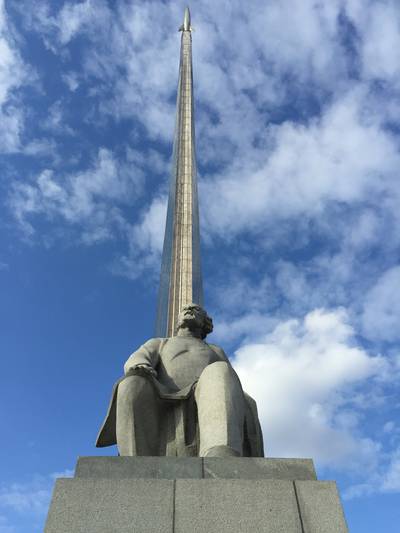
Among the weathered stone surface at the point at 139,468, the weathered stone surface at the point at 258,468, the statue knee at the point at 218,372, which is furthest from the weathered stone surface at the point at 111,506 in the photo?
the statue knee at the point at 218,372

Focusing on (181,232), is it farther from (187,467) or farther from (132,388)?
(187,467)

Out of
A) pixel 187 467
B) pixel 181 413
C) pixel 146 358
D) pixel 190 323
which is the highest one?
pixel 190 323

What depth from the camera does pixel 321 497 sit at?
3438 millimetres

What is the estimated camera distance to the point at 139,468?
3.71 meters

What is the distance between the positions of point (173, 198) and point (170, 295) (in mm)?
6334

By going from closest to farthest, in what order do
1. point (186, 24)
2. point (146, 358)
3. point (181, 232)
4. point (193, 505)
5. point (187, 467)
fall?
point (193, 505)
point (187, 467)
point (146, 358)
point (181, 232)
point (186, 24)

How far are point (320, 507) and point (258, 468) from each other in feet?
1.66

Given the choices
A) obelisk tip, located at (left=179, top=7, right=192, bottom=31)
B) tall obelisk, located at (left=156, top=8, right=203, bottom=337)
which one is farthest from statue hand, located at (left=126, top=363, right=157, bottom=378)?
obelisk tip, located at (left=179, top=7, right=192, bottom=31)

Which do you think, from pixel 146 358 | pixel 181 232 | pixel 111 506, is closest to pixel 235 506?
pixel 111 506

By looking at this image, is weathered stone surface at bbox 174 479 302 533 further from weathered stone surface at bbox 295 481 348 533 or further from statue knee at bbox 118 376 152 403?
statue knee at bbox 118 376 152 403

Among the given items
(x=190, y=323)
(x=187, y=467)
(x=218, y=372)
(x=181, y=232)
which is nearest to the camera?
(x=187, y=467)

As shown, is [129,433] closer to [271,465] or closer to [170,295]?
[271,465]

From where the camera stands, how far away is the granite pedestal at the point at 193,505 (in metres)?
3.22

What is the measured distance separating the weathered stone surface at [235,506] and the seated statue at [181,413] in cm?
62
